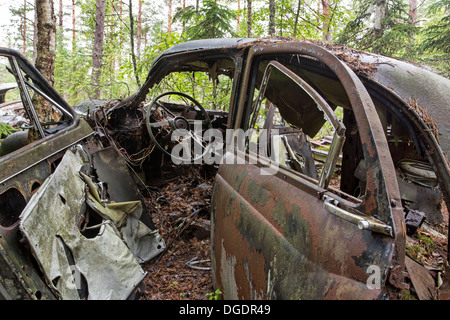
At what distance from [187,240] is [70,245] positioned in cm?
182

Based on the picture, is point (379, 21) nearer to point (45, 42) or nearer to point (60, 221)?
point (45, 42)

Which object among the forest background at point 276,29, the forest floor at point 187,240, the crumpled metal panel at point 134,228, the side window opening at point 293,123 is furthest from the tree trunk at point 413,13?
the crumpled metal panel at point 134,228

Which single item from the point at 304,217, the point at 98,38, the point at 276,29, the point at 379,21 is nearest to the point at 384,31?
the point at 379,21

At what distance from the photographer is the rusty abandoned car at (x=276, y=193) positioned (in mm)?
1053

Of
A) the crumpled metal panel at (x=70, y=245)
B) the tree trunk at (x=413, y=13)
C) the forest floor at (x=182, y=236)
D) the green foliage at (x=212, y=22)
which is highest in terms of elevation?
the tree trunk at (x=413, y=13)

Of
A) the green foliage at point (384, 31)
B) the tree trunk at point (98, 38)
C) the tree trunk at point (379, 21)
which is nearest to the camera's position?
the green foliage at point (384, 31)

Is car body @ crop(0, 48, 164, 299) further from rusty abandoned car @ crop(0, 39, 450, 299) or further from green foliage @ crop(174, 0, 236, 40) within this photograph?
green foliage @ crop(174, 0, 236, 40)

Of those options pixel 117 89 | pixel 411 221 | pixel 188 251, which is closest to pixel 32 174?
pixel 188 251

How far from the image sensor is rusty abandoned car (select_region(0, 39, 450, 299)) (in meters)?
1.05

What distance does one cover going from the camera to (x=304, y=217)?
127cm

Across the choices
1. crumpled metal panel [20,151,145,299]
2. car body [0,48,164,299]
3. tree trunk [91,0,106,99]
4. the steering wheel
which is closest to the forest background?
tree trunk [91,0,106,99]

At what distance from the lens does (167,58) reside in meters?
3.26

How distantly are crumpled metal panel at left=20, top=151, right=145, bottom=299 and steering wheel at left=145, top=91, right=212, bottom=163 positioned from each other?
1.51 m

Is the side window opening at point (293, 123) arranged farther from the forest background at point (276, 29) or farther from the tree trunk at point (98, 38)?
the tree trunk at point (98, 38)
